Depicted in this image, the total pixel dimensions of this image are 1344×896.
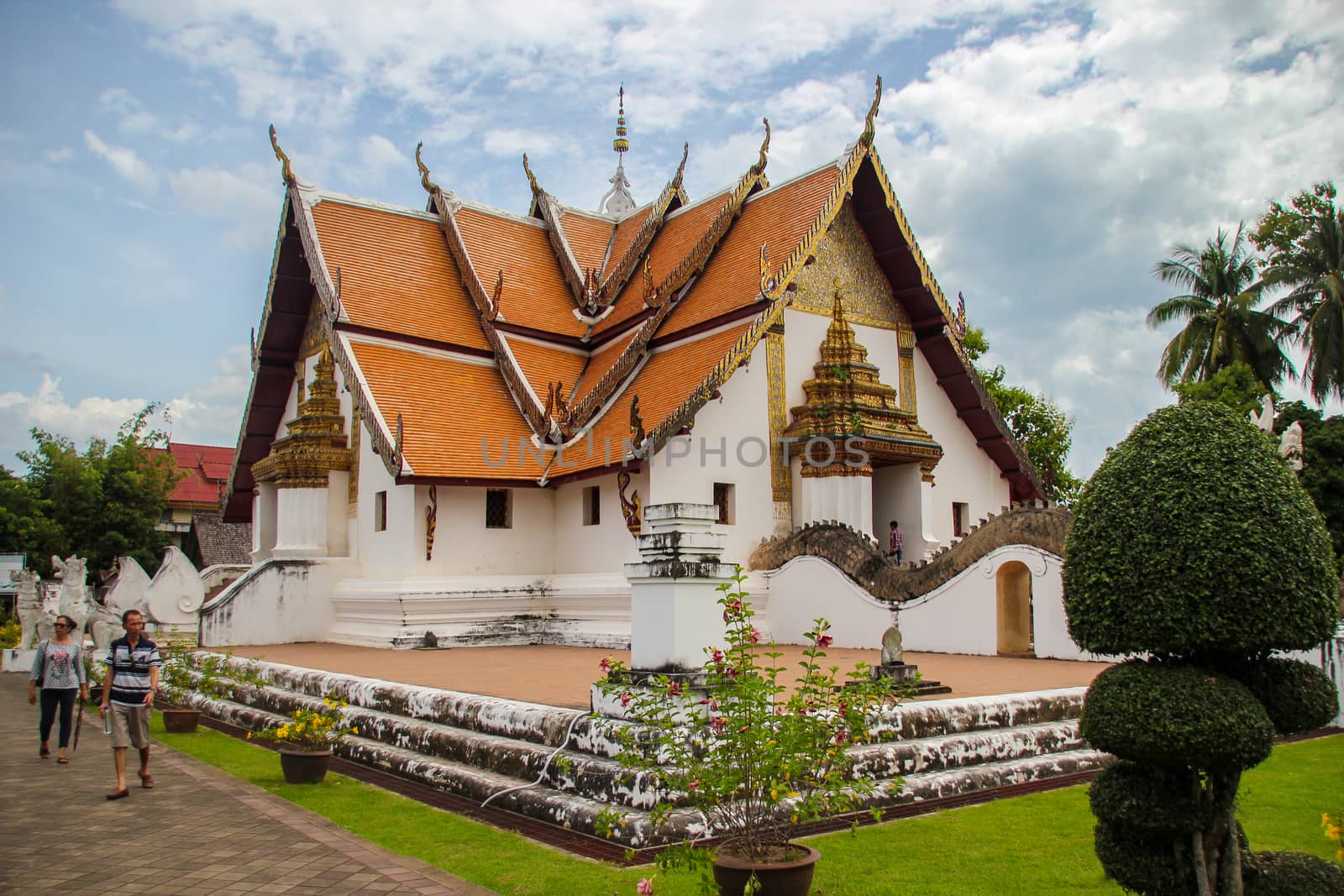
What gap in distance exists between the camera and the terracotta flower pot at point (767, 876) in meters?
3.82

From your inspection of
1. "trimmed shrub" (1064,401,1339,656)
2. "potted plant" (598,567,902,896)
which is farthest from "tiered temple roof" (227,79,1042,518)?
"trimmed shrub" (1064,401,1339,656)

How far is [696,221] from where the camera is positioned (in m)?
17.0

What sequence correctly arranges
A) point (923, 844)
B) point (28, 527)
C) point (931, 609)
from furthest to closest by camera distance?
1. point (28, 527)
2. point (931, 609)
3. point (923, 844)

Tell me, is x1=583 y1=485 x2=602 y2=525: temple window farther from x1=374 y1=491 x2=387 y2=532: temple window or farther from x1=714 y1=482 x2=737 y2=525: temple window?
x1=374 y1=491 x2=387 y2=532: temple window

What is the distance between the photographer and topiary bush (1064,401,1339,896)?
3.51 metres

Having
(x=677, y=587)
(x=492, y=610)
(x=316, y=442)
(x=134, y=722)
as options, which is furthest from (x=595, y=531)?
(x=677, y=587)

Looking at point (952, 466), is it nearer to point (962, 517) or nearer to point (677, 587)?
point (962, 517)

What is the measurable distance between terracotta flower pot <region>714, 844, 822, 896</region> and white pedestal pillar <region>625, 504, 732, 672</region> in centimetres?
162

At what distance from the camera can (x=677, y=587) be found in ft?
18.0

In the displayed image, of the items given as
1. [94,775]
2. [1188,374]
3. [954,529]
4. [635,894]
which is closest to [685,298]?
[954,529]

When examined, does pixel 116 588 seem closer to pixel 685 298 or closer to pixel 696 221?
pixel 685 298

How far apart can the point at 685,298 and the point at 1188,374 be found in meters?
17.8

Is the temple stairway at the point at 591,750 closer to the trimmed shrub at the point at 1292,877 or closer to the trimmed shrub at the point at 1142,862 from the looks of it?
the trimmed shrub at the point at 1142,862

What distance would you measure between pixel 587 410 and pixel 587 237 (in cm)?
569
